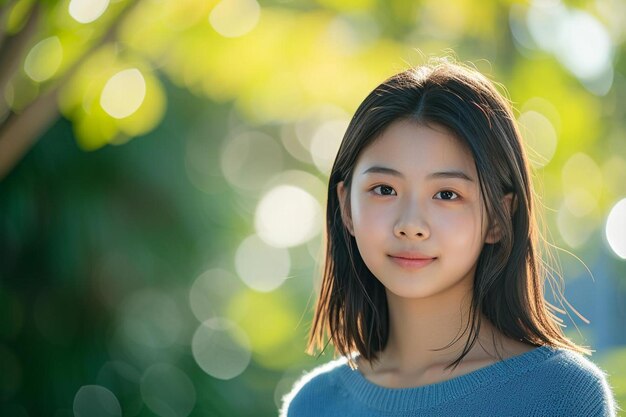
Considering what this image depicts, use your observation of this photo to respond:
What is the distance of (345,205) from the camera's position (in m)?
2.72

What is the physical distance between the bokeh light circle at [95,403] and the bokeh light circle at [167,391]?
0.22 m

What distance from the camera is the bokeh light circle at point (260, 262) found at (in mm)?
7512

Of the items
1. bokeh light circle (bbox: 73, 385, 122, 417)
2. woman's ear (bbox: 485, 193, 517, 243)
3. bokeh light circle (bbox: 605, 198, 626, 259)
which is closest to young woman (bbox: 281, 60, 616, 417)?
woman's ear (bbox: 485, 193, 517, 243)

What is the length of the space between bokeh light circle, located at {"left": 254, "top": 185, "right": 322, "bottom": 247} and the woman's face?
477 centimetres

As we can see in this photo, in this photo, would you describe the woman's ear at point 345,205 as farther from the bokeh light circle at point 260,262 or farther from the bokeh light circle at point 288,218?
the bokeh light circle at point 260,262

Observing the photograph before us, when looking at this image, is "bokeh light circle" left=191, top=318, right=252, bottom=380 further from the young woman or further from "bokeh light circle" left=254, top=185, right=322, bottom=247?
the young woman

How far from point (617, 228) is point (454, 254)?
413cm

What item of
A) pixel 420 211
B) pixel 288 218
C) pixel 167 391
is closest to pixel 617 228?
pixel 288 218

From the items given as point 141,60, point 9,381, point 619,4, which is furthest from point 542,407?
point 9,381

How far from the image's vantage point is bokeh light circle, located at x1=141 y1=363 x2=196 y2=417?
706 centimetres

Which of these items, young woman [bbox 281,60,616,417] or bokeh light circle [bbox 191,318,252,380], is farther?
bokeh light circle [bbox 191,318,252,380]

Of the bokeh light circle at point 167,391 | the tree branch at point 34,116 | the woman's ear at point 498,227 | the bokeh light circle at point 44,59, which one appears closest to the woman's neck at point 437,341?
the woman's ear at point 498,227

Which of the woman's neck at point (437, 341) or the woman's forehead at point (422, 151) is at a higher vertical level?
the woman's forehead at point (422, 151)

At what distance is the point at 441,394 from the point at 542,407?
0.25 meters
